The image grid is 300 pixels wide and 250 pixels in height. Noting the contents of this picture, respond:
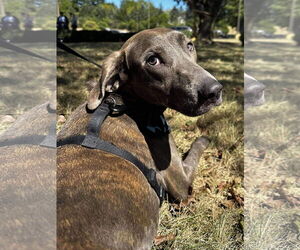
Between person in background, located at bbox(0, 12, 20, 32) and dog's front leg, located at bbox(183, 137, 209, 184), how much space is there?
2.45 metres

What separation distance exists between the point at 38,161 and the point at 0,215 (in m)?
0.59

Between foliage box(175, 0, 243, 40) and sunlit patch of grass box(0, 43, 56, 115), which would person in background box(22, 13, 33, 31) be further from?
foliage box(175, 0, 243, 40)

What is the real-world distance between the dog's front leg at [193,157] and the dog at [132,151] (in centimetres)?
1

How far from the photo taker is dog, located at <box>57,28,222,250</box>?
200cm

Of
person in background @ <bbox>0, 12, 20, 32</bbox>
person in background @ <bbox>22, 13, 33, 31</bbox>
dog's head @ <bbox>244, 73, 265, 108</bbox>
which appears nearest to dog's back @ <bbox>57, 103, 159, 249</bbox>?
person in background @ <bbox>22, 13, 33, 31</bbox>

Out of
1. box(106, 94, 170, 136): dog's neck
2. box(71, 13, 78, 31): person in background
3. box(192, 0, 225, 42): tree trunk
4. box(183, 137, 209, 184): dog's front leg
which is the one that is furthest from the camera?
box(192, 0, 225, 42): tree trunk

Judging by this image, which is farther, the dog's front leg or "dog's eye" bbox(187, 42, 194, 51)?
the dog's front leg

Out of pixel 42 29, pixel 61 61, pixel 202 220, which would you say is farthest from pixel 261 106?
pixel 61 61

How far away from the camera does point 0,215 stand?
1878mm

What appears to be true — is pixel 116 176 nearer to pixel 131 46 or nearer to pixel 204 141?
pixel 131 46

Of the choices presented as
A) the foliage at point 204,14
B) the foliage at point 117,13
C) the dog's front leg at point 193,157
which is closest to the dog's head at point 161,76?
the dog's front leg at point 193,157

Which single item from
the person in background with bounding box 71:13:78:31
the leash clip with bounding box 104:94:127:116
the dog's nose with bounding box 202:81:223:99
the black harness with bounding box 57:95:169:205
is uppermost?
the person in background with bounding box 71:13:78:31

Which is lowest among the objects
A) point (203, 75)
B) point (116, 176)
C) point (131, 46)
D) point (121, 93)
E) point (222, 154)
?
point (222, 154)

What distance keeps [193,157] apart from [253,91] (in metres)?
1.70
